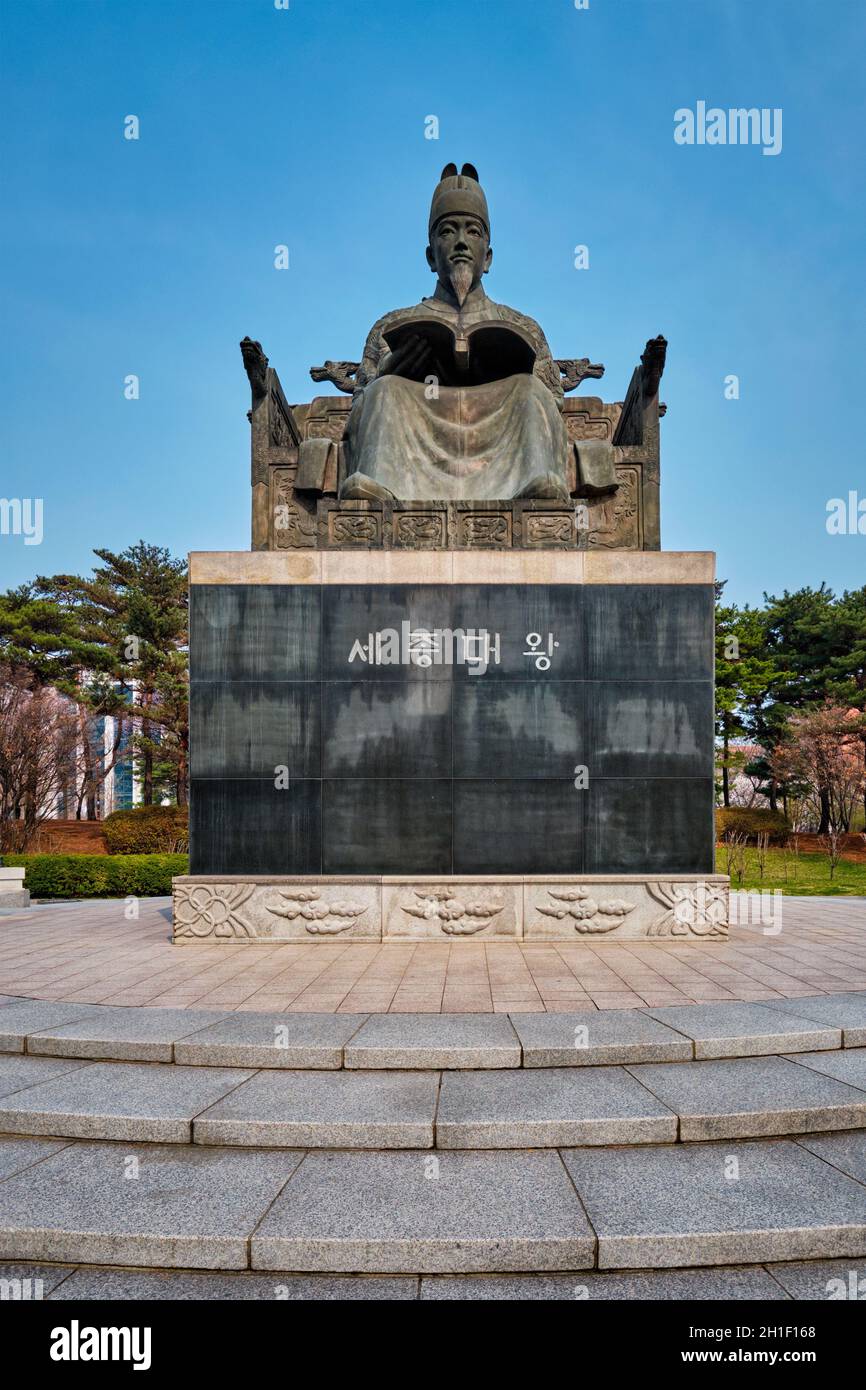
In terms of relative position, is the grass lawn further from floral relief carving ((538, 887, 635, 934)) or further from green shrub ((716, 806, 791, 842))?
floral relief carving ((538, 887, 635, 934))

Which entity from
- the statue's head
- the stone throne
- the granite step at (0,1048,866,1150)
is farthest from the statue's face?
the granite step at (0,1048,866,1150)

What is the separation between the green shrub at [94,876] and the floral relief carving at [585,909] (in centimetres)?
1093

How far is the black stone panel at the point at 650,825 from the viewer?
8.35 meters

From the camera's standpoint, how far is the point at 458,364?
10844 millimetres

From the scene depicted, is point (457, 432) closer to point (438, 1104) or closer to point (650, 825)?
point (650, 825)

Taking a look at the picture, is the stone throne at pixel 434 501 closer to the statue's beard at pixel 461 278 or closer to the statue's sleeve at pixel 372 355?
the statue's sleeve at pixel 372 355

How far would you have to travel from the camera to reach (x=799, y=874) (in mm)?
22625

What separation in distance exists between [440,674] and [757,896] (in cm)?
870

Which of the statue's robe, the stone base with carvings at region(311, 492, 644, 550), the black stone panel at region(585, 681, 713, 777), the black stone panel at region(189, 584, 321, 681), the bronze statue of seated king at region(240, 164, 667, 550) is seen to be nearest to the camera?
the black stone panel at region(585, 681, 713, 777)

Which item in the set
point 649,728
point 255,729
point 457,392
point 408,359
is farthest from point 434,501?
point 649,728

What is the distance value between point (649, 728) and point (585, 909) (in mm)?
2270

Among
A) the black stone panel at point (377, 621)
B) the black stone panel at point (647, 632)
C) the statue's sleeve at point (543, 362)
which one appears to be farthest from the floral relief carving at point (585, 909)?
the statue's sleeve at point (543, 362)

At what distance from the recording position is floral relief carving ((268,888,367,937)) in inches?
322

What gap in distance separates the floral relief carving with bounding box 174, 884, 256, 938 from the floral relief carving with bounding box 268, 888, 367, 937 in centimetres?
48
